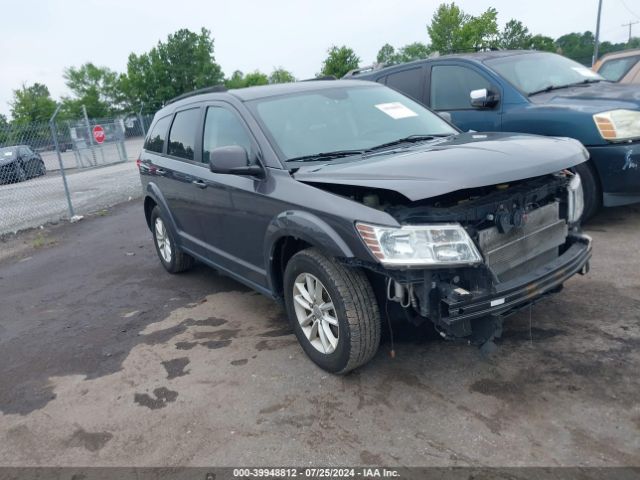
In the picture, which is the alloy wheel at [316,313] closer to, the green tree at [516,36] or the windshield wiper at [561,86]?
the windshield wiper at [561,86]

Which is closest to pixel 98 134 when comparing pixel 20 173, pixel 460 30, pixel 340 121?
pixel 20 173

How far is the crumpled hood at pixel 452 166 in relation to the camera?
2.78m

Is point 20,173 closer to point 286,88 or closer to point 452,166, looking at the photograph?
point 286,88


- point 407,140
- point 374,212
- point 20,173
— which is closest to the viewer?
point 374,212

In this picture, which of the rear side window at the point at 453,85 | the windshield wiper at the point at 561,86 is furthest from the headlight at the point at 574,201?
the rear side window at the point at 453,85

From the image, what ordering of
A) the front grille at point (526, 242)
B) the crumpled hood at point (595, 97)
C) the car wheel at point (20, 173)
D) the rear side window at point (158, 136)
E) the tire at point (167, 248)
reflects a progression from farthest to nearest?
the car wheel at point (20, 173)
the tire at point (167, 248)
the rear side window at point (158, 136)
the crumpled hood at point (595, 97)
the front grille at point (526, 242)

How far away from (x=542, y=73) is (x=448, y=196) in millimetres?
4393

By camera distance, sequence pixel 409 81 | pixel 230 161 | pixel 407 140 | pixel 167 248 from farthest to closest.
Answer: pixel 409 81 < pixel 167 248 < pixel 407 140 < pixel 230 161

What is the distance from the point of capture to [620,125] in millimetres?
5188

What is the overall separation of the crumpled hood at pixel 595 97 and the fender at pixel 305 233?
3.61 meters

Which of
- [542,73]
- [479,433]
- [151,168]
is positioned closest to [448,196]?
[479,433]

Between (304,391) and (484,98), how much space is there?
4.08 meters

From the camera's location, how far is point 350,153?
3672mm

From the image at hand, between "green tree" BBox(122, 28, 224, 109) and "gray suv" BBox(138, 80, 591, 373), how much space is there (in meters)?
63.8
